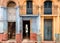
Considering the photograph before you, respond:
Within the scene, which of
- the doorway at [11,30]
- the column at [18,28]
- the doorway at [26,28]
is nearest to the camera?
the column at [18,28]

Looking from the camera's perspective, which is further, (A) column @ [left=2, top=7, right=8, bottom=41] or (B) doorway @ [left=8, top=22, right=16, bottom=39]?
(B) doorway @ [left=8, top=22, right=16, bottom=39]

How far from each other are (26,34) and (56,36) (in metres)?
5.27

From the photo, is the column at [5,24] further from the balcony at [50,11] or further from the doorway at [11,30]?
the balcony at [50,11]

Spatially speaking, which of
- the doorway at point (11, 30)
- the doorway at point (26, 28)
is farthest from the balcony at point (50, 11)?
the doorway at point (11, 30)

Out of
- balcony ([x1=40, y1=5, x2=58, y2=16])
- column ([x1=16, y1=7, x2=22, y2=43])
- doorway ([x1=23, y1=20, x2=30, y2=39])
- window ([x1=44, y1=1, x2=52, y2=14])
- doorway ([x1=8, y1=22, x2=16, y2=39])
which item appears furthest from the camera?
doorway ([x1=23, y1=20, x2=30, y2=39])

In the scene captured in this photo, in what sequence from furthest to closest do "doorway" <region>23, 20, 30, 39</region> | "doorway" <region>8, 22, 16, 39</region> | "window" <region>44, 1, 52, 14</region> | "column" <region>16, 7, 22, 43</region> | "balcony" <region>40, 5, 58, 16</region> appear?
1. "doorway" <region>23, 20, 30, 39</region>
2. "doorway" <region>8, 22, 16, 39</region>
3. "window" <region>44, 1, 52, 14</region>
4. "balcony" <region>40, 5, 58, 16</region>
5. "column" <region>16, 7, 22, 43</region>

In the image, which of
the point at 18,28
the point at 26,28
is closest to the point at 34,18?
the point at 18,28

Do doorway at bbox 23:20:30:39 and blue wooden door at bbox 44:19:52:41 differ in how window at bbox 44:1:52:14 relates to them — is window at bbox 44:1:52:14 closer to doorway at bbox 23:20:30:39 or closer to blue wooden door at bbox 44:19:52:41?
blue wooden door at bbox 44:19:52:41

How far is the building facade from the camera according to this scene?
17.5m

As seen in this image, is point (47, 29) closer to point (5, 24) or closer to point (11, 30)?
point (11, 30)

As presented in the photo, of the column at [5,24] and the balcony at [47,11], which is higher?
the balcony at [47,11]

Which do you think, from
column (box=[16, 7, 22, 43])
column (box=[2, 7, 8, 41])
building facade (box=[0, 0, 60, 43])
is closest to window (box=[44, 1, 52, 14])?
building facade (box=[0, 0, 60, 43])

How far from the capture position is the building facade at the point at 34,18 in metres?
17.5

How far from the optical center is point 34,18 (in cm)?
1777
